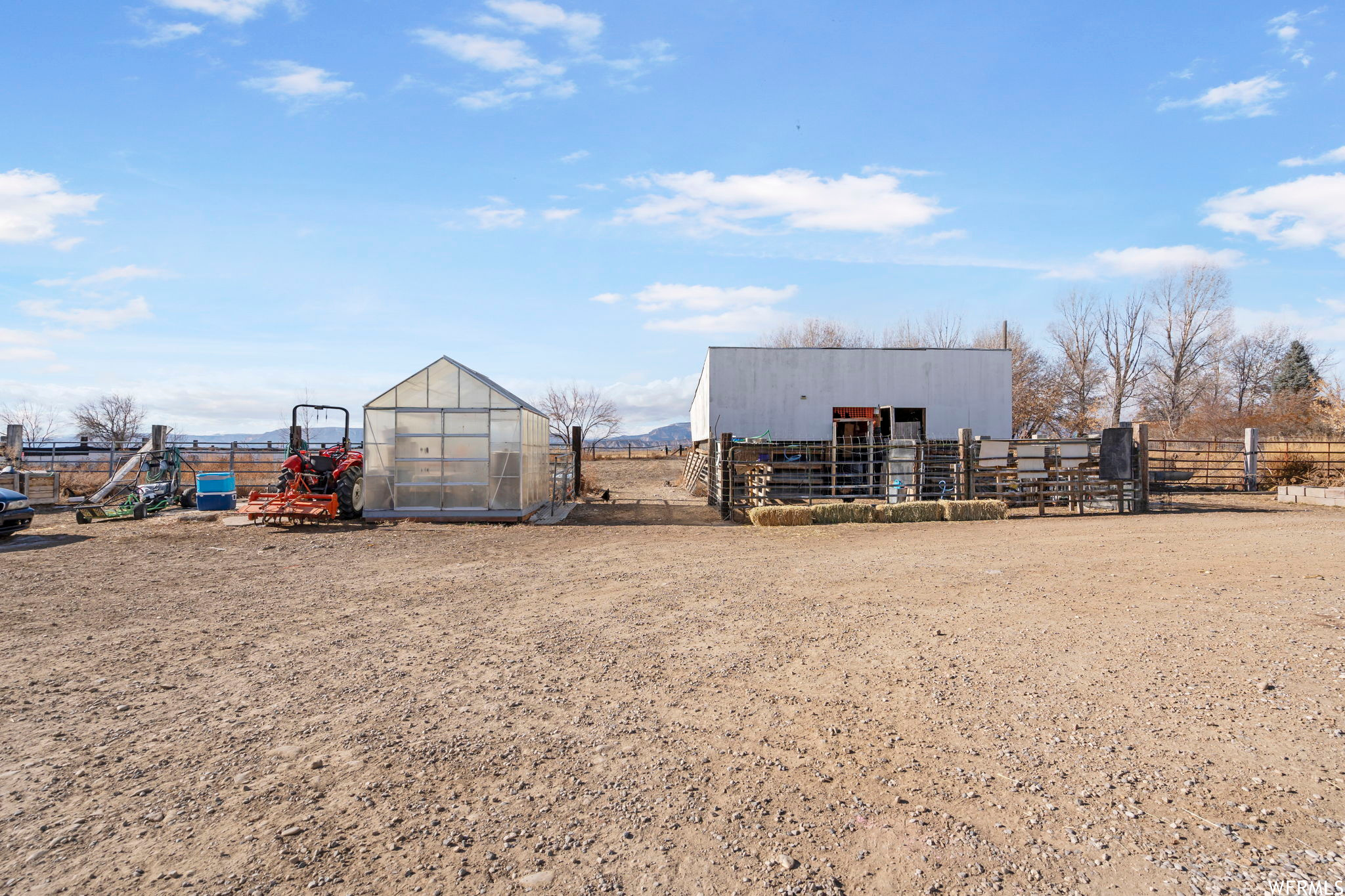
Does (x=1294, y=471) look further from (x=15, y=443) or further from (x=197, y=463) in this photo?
(x=15, y=443)

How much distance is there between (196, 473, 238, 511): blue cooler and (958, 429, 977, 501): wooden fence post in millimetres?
16769

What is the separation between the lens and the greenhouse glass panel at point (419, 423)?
15461 mm

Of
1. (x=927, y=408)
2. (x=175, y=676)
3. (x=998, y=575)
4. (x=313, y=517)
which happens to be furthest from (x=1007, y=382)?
(x=175, y=676)

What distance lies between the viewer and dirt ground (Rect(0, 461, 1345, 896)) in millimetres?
2844

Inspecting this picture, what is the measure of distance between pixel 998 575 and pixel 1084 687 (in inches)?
162

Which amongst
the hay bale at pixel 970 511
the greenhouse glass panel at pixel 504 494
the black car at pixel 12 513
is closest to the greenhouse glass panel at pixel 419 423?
the greenhouse glass panel at pixel 504 494

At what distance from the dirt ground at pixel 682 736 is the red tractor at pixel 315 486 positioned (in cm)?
613

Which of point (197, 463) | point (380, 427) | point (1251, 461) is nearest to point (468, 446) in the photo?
point (380, 427)

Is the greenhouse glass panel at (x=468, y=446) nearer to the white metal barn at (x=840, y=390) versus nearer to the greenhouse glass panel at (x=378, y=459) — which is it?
the greenhouse glass panel at (x=378, y=459)

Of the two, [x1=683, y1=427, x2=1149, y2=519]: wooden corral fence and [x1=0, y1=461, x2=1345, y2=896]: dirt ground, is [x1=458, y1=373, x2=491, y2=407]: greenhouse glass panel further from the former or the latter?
→ [x1=0, y1=461, x2=1345, y2=896]: dirt ground

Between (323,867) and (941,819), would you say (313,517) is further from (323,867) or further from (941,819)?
(941,819)

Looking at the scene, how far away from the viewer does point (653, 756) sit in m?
3.73

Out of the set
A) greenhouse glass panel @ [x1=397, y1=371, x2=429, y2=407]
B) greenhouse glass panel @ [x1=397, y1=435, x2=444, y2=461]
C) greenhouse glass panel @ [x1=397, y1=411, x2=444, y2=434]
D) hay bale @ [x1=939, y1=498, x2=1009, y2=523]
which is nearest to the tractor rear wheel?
greenhouse glass panel @ [x1=397, y1=435, x2=444, y2=461]

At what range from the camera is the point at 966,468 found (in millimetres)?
16625
